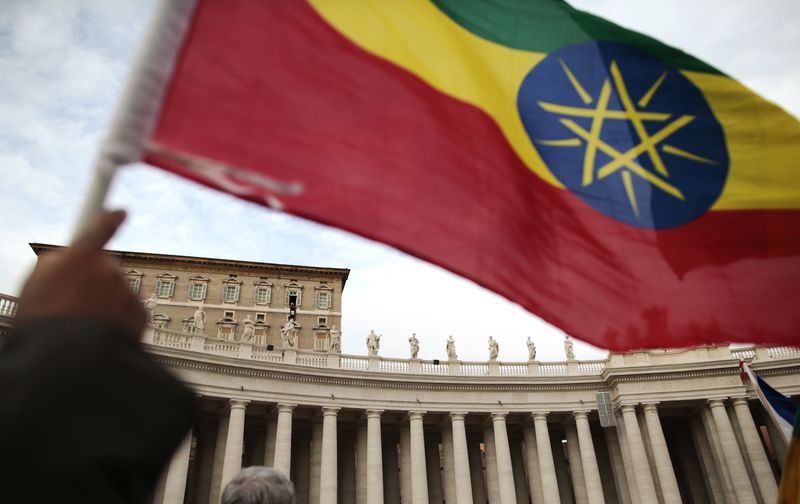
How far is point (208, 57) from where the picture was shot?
344 centimetres

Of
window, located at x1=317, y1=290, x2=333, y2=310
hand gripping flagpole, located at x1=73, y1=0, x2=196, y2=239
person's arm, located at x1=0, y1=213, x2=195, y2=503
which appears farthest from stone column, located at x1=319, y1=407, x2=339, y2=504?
person's arm, located at x1=0, y1=213, x2=195, y2=503

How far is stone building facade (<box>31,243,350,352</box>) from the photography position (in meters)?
53.0

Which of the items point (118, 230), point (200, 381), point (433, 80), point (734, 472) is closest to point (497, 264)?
point (433, 80)

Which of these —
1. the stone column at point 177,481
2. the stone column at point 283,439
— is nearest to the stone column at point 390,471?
the stone column at point 283,439

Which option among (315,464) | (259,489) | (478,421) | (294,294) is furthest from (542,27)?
(294,294)

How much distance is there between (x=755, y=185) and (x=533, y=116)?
8.51ft

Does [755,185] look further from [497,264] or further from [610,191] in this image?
[497,264]

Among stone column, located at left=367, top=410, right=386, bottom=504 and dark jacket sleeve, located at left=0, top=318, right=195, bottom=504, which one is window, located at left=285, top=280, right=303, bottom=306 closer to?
stone column, located at left=367, top=410, right=386, bottom=504

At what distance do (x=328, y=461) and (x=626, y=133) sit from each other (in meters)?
31.4

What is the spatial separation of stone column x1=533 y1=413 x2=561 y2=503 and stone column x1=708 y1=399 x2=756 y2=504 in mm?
10866

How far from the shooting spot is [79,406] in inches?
47.5

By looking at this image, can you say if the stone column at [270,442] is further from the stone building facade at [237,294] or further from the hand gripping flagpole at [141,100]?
the hand gripping flagpole at [141,100]

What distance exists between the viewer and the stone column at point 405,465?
35438 millimetres

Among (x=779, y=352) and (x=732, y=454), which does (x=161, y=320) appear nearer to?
(x=732, y=454)
